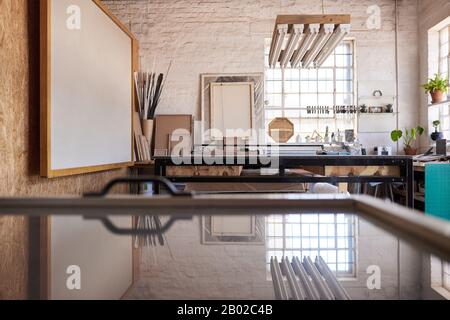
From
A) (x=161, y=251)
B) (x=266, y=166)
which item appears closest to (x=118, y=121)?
(x=266, y=166)

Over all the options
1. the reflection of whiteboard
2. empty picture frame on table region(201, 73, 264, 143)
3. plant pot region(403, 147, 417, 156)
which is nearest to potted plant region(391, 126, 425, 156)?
plant pot region(403, 147, 417, 156)

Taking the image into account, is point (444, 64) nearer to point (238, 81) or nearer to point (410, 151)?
point (410, 151)

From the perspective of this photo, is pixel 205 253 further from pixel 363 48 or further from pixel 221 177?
pixel 363 48

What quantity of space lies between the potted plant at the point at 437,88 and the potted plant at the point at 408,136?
59 centimetres

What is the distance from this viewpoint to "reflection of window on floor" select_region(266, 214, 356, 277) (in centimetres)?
51

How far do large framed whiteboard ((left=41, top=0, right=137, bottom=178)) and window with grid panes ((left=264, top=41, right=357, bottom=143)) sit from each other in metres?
2.67

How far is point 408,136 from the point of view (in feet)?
20.7

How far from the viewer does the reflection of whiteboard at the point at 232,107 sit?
6355mm

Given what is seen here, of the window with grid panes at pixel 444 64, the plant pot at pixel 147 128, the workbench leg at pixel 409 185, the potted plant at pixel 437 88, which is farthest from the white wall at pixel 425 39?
the plant pot at pixel 147 128

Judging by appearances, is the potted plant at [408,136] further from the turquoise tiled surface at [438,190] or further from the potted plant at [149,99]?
the potted plant at [149,99]

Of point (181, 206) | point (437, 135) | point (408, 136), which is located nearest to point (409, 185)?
point (181, 206)

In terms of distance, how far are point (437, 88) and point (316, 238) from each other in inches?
234

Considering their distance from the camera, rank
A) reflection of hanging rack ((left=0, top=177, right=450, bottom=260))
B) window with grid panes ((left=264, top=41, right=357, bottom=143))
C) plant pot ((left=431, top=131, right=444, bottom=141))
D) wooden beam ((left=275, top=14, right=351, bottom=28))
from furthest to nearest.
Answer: window with grid panes ((left=264, top=41, right=357, bottom=143)) < plant pot ((left=431, top=131, right=444, bottom=141)) < wooden beam ((left=275, top=14, right=351, bottom=28)) < reflection of hanging rack ((left=0, top=177, right=450, bottom=260))

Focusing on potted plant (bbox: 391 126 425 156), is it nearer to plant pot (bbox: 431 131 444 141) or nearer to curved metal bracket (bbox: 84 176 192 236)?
plant pot (bbox: 431 131 444 141)
